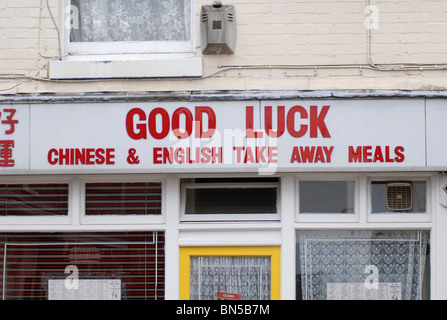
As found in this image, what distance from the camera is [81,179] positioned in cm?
687

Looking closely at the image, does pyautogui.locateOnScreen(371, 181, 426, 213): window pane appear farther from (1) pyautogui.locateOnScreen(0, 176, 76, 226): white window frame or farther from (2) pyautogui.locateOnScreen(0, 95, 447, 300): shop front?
(1) pyautogui.locateOnScreen(0, 176, 76, 226): white window frame

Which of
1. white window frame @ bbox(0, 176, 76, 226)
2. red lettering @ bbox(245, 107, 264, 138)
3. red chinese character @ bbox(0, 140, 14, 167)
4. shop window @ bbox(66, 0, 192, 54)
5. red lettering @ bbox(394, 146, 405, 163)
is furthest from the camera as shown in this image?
shop window @ bbox(66, 0, 192, 54)

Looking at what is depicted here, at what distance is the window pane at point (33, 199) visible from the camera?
6895 mm

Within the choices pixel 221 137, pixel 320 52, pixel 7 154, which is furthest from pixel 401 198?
pixel 7 154

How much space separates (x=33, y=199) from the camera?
6.92 metres

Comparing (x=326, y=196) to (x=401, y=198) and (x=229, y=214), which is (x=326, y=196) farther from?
(x=229, y=214)

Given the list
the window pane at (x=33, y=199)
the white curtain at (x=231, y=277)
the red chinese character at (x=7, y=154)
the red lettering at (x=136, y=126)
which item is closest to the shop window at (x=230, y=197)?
the white curtain at (x=231, y=277)

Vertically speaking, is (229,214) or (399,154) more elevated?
(399,154)

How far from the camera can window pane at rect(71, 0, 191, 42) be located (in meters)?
7.01

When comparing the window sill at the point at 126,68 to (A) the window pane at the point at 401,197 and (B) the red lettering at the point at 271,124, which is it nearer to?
(B) the red lettering at the point at 271,124

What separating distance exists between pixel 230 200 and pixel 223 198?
0.07 m

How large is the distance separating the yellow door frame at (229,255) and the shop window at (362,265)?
227mm

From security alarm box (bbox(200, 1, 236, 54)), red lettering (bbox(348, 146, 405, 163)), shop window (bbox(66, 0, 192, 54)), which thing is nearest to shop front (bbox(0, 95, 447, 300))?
red lettering (bbox(348, 146, 405, 163))

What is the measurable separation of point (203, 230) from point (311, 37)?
7.07ft
